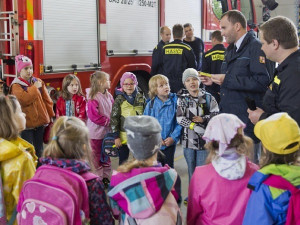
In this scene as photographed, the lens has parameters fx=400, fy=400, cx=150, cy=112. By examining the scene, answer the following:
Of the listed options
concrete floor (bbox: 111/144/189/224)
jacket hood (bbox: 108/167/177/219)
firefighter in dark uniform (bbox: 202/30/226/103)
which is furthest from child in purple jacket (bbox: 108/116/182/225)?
firefighter in dark uniform (bbox: 202/30/226/103)

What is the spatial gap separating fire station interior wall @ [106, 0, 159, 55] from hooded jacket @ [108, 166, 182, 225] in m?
4.60

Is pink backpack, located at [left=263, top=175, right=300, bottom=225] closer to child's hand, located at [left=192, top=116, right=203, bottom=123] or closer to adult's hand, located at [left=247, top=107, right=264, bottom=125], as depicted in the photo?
adult's hand, located at [left=247, top=107, right=264, bottom=125]

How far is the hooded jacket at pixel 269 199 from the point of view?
196 centimetres

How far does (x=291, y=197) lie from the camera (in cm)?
194

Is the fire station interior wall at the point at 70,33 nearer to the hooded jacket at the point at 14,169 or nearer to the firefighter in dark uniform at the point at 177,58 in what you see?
the firefighter in dark uniform at the point at 177,58

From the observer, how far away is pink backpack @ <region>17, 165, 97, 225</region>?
2.02m

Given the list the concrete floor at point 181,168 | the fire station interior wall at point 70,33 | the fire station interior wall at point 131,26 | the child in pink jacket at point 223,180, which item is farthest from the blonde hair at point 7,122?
the fire station interior wall at point 131,26

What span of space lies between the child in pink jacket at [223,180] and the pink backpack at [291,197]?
0.27 metres

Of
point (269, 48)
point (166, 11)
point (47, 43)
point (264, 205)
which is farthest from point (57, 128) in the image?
point (166, 11)

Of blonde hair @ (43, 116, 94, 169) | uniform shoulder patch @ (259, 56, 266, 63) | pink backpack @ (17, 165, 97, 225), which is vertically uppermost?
uniform shoulder patch @ (259, 56, 266, 63)

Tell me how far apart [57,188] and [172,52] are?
4.85 meters

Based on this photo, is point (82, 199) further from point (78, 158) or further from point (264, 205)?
point (264, 205)

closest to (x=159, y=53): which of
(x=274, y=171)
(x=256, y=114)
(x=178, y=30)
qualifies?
(x=178, y=30)

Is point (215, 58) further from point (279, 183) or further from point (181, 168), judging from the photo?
point (279, 183)
